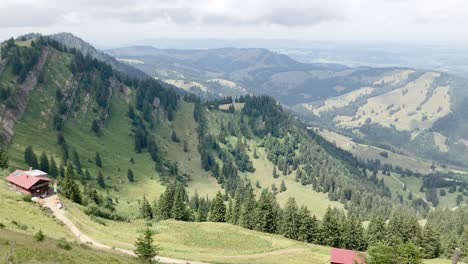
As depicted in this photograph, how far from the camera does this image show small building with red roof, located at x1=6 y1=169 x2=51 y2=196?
99438mm

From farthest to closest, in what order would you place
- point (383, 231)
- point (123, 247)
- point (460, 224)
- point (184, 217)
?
point (460, 224) → point (184, 217) → point (383, 231) → point (123, 247)

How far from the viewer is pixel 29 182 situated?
99750 millimetres

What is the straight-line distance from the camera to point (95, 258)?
46656 mm

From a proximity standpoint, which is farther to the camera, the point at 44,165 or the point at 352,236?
the point at 44,165

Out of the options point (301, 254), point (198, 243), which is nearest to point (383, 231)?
point (301, 254)

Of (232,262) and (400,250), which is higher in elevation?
(400,250)

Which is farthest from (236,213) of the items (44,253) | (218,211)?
(44,253)

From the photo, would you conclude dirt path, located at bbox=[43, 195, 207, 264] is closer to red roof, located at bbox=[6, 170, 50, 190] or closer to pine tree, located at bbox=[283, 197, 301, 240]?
red roof, located at bbox=[6, 170, 50, 190]

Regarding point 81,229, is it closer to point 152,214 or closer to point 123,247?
point 123,247

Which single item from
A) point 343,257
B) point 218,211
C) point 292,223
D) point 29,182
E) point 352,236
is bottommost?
point 218,211

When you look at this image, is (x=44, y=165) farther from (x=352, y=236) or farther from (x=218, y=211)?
(x=352, y=236)

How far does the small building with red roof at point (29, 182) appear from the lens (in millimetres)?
99438

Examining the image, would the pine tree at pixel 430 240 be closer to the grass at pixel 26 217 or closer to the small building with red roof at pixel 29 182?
the grass at pixel 26 217

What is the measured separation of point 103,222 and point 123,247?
2476cm
